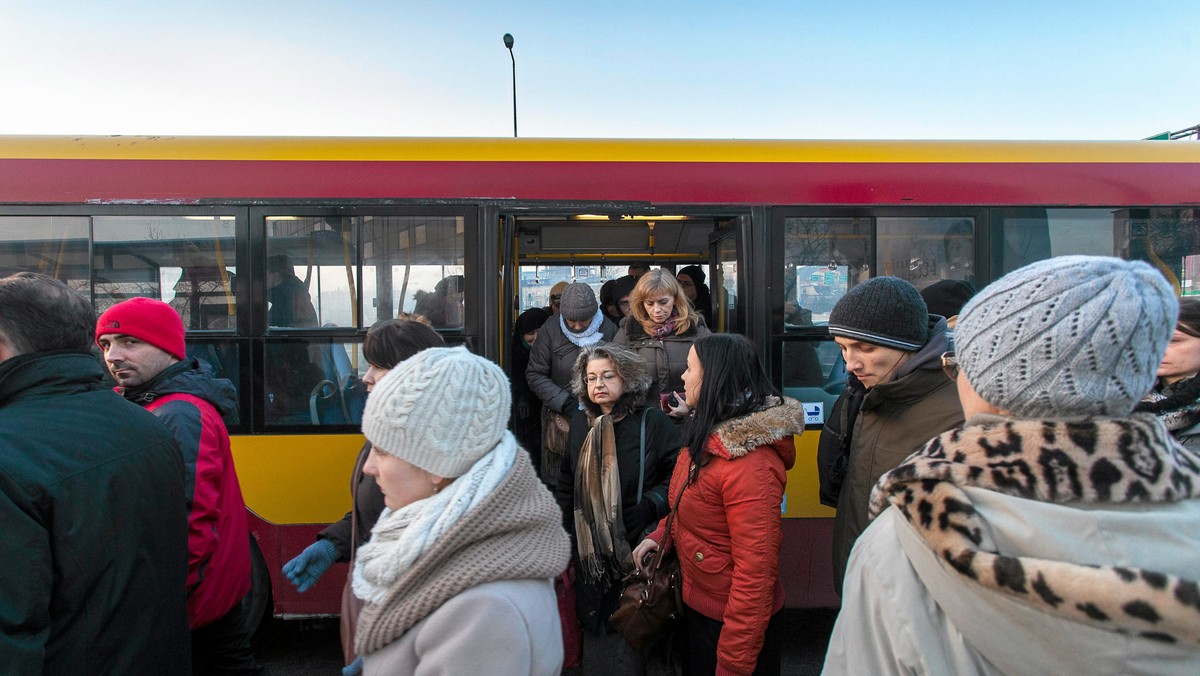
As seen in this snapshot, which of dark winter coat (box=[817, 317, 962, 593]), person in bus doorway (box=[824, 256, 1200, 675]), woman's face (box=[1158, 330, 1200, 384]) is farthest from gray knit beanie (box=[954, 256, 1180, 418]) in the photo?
woman's face (box=[1158, 330, 1200, 384])

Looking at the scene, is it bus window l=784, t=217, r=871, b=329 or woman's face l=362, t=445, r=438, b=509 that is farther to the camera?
bus window l=784, t=217, r=871, b=329

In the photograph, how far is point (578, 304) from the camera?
422cm

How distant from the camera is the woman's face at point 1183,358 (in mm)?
2350

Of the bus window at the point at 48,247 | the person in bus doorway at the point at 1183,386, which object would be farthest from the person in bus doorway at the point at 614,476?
the bus window at the point at 48,247

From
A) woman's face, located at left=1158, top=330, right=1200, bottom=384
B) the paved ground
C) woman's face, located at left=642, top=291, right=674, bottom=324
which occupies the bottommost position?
the paved ground

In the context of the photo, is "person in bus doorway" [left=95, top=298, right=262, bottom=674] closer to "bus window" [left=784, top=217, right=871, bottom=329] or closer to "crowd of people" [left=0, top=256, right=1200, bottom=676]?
"crowd of people" [left=0, top=256, right=1200, bottom=676]

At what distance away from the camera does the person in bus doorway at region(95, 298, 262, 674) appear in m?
2.15

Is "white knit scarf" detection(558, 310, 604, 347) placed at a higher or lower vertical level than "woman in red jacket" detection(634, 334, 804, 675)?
higher

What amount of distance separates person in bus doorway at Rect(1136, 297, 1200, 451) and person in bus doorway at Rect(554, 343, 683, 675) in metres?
1.71

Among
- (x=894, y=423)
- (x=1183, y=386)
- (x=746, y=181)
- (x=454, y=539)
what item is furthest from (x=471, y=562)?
(x=746, y=181)

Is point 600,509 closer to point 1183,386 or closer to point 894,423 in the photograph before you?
point 894,423

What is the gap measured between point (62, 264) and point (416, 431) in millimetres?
3393

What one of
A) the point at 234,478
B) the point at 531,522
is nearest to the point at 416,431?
the point at 531,522

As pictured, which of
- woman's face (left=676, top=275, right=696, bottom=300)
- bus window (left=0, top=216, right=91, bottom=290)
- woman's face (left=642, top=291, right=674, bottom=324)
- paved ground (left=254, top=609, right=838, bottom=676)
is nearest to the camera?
bus window (left=0, top=216, right=91, bottom=290)
